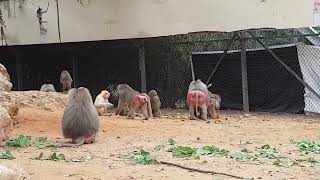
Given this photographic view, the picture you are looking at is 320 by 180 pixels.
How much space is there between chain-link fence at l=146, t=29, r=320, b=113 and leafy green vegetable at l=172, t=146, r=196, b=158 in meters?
8.00

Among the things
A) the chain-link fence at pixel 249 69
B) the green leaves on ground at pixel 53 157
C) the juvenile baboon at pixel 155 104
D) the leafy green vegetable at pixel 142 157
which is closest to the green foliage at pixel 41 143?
the green leaves on ground at pixel 53 157

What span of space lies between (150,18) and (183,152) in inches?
364

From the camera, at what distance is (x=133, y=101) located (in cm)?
1549

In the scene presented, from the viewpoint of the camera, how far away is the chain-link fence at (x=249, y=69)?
54.8 feet

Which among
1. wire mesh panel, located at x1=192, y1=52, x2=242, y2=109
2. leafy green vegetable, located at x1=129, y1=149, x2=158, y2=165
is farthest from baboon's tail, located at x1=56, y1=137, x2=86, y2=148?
wire mesh panel, located at x1=192, y1=52, x2=242, y2=109

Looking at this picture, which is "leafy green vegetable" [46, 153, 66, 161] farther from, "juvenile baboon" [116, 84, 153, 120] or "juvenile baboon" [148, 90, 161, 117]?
"juvenile baboon" [148, 90, 161, 117]

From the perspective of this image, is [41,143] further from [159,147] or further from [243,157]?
[243,157]

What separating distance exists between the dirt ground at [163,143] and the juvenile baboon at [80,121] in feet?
0.92

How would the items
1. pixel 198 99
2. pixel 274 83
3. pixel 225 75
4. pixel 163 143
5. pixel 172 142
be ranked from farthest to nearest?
pixel 225 75, pixel 274 83, pixel 198 99, pixel 163 143, pixel 172 142

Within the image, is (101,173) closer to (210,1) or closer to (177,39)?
(210,1)

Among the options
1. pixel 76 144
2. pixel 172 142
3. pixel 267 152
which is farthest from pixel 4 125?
pixel 267 152

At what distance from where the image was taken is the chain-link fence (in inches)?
658

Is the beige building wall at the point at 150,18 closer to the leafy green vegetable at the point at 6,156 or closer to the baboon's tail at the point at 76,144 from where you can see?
the baboon's tail at the point at 76,144

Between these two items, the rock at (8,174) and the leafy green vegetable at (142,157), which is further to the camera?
the leafy green vegetable at (142,157)
